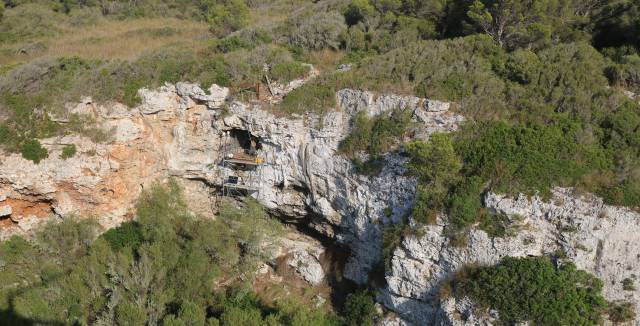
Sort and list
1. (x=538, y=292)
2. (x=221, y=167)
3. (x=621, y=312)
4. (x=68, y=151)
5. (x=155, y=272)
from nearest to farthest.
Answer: (x=621, y=312), (x=538, y=292), (x=155, y=272), (x=68, y=151), (x=221, y=167)

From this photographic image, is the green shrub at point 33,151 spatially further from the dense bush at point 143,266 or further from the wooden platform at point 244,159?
the wooden platform at point 244,159

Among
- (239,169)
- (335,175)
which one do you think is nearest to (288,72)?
(239,169)

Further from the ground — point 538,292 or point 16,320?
point 538,292

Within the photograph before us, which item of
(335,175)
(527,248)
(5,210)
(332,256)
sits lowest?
(332,256)

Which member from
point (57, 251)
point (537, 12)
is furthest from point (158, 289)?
point (537, 12)

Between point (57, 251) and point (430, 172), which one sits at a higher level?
point (430, 172)

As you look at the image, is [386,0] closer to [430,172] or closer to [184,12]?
[430,172]

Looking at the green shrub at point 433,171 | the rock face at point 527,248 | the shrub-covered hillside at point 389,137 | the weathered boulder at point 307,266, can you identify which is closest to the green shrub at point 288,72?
Answer: the shrub-covered hillside at point 389,137

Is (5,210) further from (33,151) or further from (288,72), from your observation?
(288,72)
